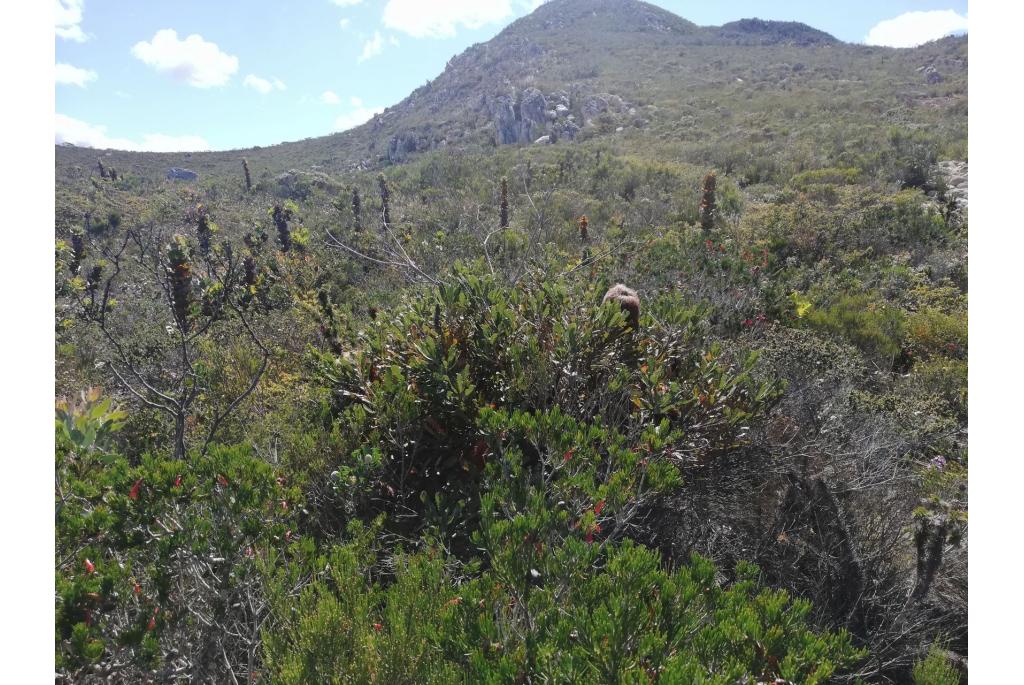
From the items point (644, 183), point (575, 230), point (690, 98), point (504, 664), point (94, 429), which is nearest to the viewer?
point (504, 664)

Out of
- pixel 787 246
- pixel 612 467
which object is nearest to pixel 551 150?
pixel 787 246

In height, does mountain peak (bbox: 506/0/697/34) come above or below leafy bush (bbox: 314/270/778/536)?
above

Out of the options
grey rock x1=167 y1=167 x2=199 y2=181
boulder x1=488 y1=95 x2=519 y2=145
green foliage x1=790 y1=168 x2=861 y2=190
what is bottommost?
green foliage x1=790 y1=168 x2=861 y2=190

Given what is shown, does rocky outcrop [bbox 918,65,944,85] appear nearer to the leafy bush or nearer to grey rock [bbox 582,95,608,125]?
grey rock [bbox 582,95,608,125]

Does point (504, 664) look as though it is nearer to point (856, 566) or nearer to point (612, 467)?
point (612, 467)

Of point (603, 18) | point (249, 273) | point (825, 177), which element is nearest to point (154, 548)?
point (249, 273)

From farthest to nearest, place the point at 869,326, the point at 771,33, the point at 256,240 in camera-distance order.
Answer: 1. the point at 771,33
2. the point at 256,240
3. the point at 869,326

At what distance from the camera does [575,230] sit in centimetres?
1172

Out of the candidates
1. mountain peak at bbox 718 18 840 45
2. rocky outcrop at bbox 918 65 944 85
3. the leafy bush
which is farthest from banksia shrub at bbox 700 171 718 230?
mountain peak at bbox 718 18 840 45

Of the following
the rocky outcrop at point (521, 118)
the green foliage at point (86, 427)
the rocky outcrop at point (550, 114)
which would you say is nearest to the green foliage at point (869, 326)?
the green foliage at point (86, 427)

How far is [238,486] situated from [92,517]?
0.44 m

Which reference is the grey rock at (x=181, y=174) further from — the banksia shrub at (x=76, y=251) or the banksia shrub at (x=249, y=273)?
the banksia shrub at (x=249, y=273)

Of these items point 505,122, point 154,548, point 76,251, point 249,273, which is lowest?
point 154,548

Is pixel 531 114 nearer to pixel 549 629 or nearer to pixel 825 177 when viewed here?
pixel 825 177
